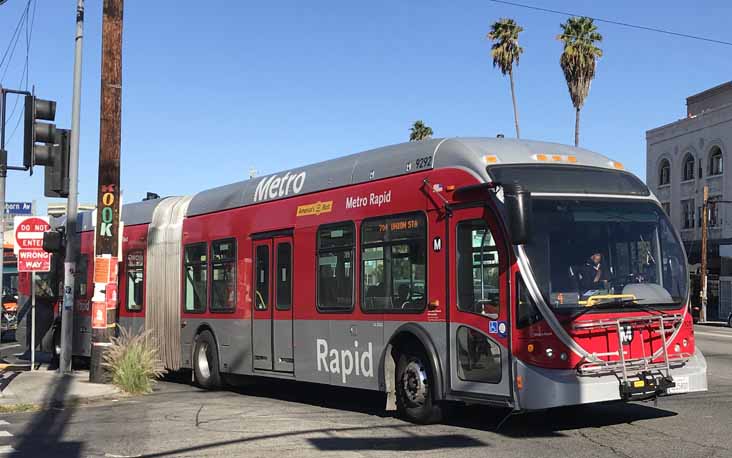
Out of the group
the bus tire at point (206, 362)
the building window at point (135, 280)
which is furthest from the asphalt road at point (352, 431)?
the building window at point (135, 280)

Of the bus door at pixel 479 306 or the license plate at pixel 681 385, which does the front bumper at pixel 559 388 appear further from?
the license plate at pixel 681 385

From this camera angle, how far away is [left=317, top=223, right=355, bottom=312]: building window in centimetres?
1207

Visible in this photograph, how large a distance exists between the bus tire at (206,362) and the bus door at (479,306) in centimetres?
666

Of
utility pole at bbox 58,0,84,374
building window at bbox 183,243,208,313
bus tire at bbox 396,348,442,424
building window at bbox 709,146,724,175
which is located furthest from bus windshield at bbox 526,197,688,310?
building window at bbox 709,146,724,175

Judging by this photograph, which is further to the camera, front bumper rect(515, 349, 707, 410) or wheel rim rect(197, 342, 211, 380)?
wheel rim rect(197, 342, 211, 380)

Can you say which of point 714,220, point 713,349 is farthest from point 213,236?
point 714,220

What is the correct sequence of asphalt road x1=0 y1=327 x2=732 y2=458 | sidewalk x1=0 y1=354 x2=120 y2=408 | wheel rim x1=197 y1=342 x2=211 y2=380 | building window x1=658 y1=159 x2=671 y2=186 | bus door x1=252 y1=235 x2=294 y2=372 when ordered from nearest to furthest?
asphalt road x1=0 y1=327 x2=732 y2=458 → bus door x1=252 y1=235 x2=294 y2=372 → sidewalk x1=0 y1=354 x2=120 y2=408 → wheel rim x1=197 y1=342 x2=211 y2=380 → building window x1=658 y1=159 x2=671 y2=186

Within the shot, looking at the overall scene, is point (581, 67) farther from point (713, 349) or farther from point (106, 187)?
point (106, 187)

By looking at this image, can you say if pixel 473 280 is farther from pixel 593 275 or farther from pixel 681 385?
pixel 681 385

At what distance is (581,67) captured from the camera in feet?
139

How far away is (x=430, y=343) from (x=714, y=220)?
42.4 metres

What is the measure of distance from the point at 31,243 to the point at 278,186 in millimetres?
6876

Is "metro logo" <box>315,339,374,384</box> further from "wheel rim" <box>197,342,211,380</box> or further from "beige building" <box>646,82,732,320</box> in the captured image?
"beige building" <box>646,82,732,320</box>

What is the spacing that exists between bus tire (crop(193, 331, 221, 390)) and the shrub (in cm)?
87
